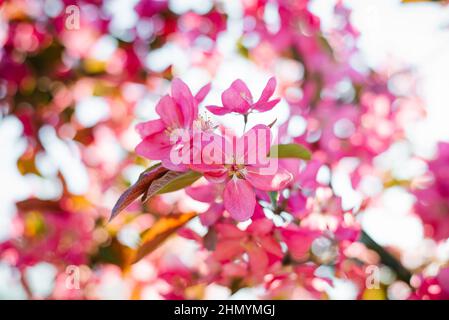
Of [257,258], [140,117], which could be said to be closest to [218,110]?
[257,258]

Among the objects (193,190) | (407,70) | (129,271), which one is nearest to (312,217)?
(193,190)

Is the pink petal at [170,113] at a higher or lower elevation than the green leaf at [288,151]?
higher

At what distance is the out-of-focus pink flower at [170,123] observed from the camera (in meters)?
0.80

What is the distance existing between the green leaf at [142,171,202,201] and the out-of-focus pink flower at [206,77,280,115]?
79 mm

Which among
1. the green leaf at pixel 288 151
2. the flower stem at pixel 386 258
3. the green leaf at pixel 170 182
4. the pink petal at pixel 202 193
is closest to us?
the green leaf at pixel 170 182

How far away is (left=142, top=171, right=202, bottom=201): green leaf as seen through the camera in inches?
29.1

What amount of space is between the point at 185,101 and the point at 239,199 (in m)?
0.13

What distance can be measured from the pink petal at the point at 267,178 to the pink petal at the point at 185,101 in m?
0.09

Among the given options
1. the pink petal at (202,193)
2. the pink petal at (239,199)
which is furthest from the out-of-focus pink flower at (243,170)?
the pink petal at (202,193)

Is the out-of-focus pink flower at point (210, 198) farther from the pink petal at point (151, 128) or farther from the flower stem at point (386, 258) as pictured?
the flower stem at point (386, 258)

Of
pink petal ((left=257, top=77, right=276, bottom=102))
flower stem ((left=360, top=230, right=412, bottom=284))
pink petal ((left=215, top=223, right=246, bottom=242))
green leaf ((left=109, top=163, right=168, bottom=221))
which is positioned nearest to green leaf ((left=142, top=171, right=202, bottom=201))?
green leaf ((left=109, top=163, right=168, bottom=221))

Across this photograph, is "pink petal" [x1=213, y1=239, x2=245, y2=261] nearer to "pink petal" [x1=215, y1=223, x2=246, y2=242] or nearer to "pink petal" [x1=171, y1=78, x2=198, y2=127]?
"pink petal" [x1=215, y1=223, x2=246, y2=242]

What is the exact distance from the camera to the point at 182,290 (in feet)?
4.32

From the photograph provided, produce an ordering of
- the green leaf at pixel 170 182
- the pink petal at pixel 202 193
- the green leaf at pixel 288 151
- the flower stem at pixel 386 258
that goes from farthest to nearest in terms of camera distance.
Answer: the flower stem at pixel 386 258
the pink petal at pixel 202 193
the green leaf at pixel 288 151
the green leaf at pixel 170 182
